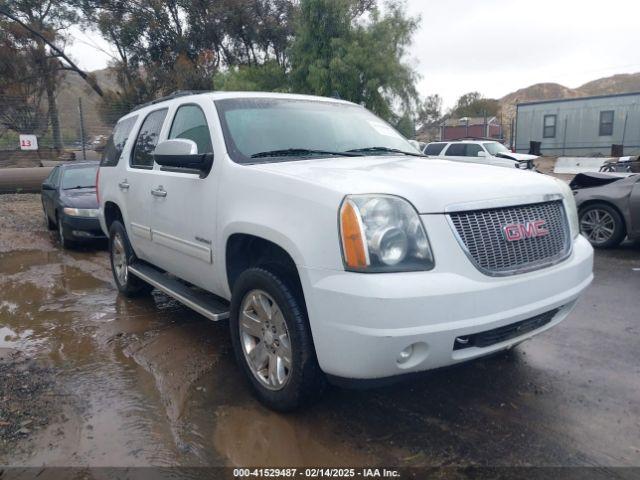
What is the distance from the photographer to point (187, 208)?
378 centimetres

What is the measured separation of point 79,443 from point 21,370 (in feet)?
4.23

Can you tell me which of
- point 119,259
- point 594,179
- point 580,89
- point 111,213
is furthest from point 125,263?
point 580,89

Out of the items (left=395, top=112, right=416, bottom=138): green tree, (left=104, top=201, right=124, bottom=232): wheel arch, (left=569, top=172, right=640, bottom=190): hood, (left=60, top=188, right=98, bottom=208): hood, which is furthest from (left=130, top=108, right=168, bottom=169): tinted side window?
(left=395, top=112, right=416, bottom=138): green tree

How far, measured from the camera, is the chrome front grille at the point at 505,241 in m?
2.62

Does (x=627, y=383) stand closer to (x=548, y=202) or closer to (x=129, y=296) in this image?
(x=548, y=202)

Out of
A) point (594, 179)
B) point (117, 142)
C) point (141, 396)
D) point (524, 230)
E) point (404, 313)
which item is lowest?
point (141, 396)

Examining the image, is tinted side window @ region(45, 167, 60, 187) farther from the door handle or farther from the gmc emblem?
the gmc emblem

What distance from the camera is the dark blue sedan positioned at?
8312mm

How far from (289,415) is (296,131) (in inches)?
78.1

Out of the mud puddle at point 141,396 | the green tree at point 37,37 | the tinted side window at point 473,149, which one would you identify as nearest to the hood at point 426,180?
the mud puddle at point 141,396

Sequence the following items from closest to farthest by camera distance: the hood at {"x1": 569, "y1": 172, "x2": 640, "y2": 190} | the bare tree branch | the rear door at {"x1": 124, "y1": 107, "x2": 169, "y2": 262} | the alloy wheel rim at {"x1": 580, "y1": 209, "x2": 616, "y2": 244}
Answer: the rear door at {"x1": 124, "y1": 107, "x2": 169, "y2": 262}, the alloy wheel rim at {"x1": 580, "y1": 209, "x2": 616, "y2": 244}, the hood at {"x1": 569, "y1": 172, "x2": 640, "y2": 190}, the bare tree branch

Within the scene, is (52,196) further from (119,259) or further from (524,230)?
(524,230)

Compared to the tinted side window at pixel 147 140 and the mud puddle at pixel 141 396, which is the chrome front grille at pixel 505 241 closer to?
the mud puddle at pixel 141 396

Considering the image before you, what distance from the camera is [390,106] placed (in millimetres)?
21469
